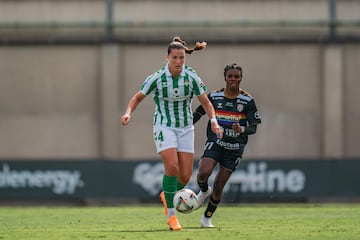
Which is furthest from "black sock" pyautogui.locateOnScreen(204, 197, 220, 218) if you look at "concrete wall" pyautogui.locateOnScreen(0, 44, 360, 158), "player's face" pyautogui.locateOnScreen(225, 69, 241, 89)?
"concrete wall" pyautogui.locateOnScreen(0, 44, 360, 158)

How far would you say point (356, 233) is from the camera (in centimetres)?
1205

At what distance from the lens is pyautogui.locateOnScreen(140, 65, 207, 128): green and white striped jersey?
1245cm

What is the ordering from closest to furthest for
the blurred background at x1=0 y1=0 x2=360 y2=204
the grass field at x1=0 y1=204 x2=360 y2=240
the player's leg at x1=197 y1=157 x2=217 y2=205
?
the grass field at x1=0 y1=204 x2=360 y2=240
the player's leg at x1=197 y1=157 x2=217 y2=205
the blurred background at x1=0 y1=0 x2=360 y2=204

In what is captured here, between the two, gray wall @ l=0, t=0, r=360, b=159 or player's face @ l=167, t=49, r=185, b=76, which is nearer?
player's face @ l=167, t=49, r=185, b=76

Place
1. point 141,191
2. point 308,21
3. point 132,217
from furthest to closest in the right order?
point 308,21, point 141,191, point 132,217

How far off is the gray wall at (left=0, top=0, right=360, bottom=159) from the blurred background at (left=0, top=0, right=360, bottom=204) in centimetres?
3

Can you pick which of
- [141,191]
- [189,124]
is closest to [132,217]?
[189,124]

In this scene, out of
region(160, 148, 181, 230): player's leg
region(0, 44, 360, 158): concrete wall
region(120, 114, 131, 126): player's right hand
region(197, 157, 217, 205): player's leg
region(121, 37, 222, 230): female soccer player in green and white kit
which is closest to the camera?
region(120, 114, 131, 126): player's right hand

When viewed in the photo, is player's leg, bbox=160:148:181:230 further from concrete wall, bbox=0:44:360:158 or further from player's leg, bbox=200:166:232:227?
concrete wall, bbox=0:44:360:158

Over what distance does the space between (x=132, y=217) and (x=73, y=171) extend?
31.9 ft

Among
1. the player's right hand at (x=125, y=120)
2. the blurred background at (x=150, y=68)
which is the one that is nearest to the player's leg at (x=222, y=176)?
the player's right hand at (x=125, y=120)

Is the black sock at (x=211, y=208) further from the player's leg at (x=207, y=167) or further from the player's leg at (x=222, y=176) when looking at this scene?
the player's leg at (x=207, y=167)

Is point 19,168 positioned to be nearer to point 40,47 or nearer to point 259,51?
point 40,47

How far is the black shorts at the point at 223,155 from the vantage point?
13461 mm
